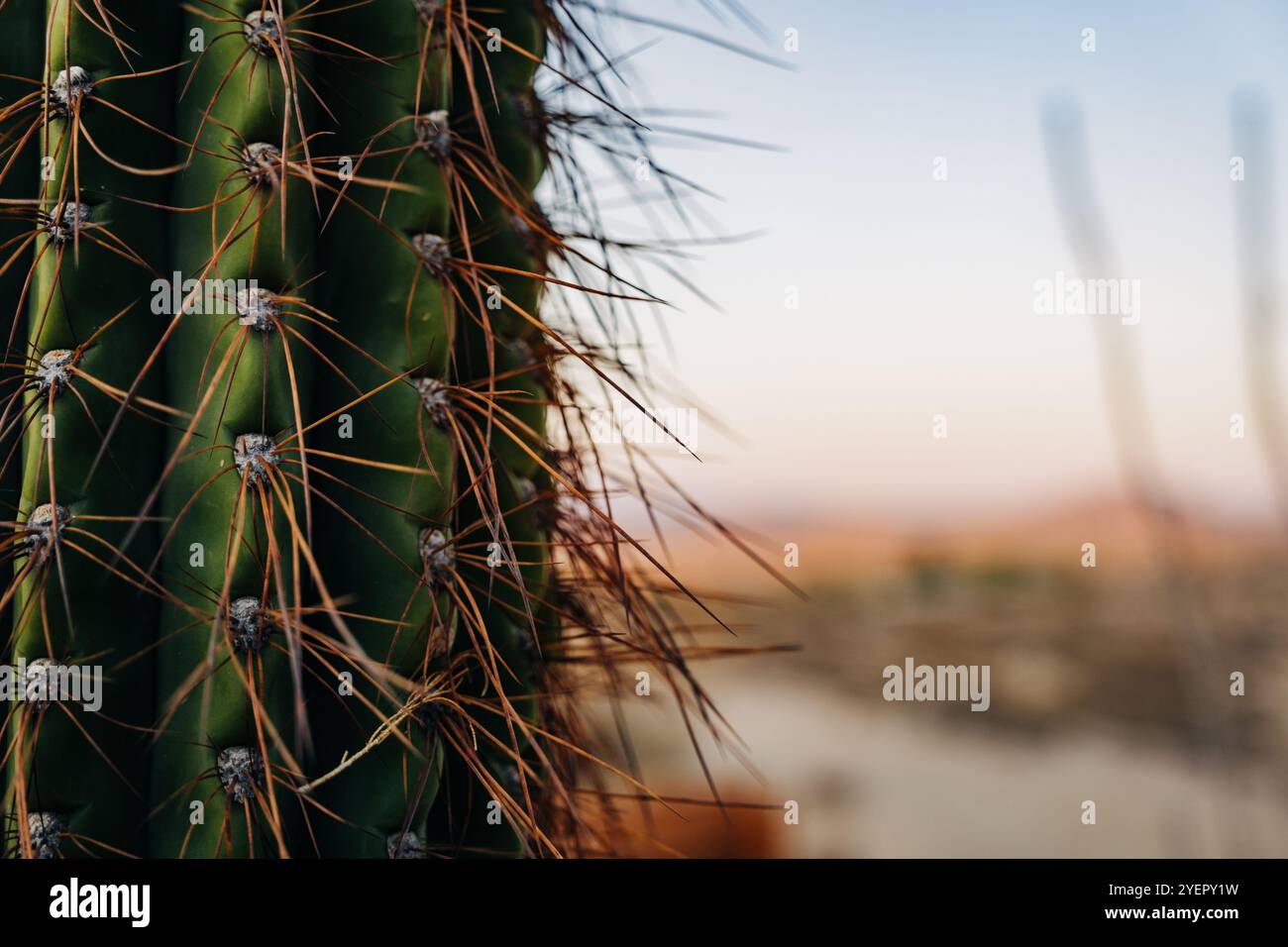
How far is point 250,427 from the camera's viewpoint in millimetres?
523

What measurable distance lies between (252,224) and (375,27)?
0.17m

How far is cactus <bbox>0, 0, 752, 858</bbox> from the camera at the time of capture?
1.72ft

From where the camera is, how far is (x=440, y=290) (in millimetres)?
567

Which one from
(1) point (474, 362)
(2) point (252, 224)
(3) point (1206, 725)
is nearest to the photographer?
(3) point (1206, 725)

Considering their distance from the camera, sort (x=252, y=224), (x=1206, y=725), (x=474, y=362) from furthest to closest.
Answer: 1. (x=474, y=362)
2. (x=252, y=224)
3. (x=1206, y=725)

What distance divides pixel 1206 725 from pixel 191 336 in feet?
1.85

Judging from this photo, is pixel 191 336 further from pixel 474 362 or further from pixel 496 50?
pixel 496 50

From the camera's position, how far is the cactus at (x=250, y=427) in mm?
525

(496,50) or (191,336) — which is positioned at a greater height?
(496,50)
